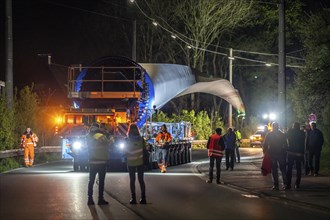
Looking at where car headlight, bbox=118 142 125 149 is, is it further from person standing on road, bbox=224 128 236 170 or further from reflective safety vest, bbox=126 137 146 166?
reflective safety vest, bbox=126 137 146 166

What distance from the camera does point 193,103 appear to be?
59.2 metres

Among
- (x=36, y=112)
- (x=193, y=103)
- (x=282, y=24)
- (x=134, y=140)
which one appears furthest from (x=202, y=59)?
(x=134, y=140)

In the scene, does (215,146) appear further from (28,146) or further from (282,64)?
(28,146)

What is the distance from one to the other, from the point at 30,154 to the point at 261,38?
36861 mm

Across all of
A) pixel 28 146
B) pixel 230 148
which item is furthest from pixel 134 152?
pixel 28 146

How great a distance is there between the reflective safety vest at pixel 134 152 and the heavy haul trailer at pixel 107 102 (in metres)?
7.82

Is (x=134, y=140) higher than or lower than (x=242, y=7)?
lower

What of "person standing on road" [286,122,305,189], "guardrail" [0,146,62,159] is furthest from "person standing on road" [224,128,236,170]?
"guardrail" [0,146,62,159]

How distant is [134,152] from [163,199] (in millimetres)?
1480

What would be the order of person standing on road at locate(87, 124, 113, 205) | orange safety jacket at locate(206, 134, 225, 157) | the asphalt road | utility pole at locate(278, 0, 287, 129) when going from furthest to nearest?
utility pole at locate(278, 0, 287, 129), orange safety jacket at locate(206, 134, 225, 157), person standing on road at locate(87, 124, 113, 205), the asphalt road

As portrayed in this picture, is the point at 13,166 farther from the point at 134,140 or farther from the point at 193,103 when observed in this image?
the point at 193,103

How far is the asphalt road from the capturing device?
45.8 feet

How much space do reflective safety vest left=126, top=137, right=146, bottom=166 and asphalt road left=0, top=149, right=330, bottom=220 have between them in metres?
0.96

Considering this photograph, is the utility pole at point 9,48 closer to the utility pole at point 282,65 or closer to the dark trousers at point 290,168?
the utility pole at point 282,65
